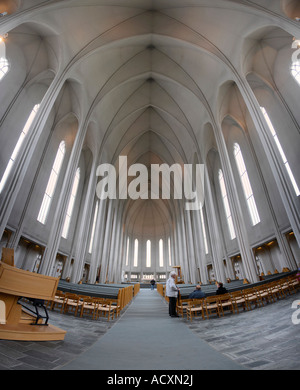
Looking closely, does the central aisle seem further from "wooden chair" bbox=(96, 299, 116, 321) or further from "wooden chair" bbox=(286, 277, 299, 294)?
"wooden chair" bbox=(286, 277, 299, 294)

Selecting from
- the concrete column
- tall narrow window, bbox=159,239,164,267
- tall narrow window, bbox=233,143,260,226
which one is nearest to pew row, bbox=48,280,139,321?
the concrete column

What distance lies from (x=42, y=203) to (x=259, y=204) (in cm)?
1727

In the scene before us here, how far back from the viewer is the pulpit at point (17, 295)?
2619 millimetres

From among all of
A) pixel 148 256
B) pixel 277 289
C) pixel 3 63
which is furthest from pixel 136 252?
pixel 3 63

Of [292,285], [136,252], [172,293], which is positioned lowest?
[172,293]

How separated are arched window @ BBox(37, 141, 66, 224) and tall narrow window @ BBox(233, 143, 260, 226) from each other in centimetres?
1659

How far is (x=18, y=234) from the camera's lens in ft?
37.7

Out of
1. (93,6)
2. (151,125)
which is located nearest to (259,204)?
(151,125)

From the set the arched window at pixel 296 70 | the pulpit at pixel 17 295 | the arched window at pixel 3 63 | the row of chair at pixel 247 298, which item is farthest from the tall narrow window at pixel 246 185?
the arched window at pixel 3 63

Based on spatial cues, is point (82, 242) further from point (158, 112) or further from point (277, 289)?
point (158, 112)

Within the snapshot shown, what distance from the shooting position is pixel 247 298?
20.4ft

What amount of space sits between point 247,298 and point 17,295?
6.61 meters

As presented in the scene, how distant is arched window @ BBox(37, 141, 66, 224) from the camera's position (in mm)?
14636

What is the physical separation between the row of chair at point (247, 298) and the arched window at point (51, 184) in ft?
41.2
